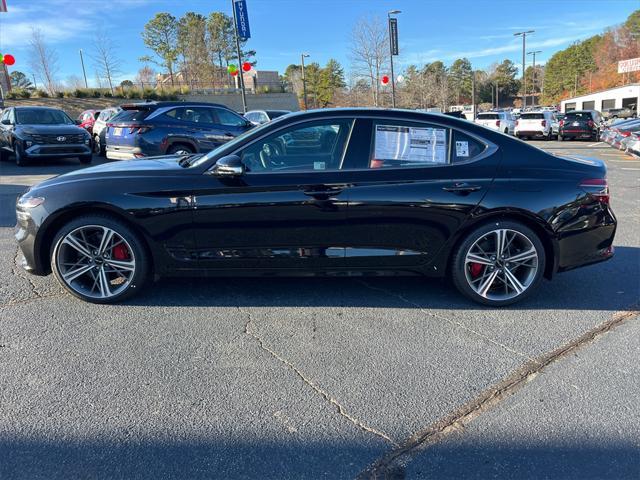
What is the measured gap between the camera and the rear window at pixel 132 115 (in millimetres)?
10875

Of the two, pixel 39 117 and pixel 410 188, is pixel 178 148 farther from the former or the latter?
pixel 410 188

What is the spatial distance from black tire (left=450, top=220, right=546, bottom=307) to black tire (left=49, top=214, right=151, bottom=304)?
99.8 inches

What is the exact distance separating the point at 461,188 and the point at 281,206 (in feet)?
4.67

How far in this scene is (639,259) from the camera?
507cm

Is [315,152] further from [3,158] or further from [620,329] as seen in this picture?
[3,158]

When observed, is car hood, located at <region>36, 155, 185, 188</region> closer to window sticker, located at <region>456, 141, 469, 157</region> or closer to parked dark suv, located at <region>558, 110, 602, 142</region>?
window sticker, located at <region>456, 141, 469, 157</region>

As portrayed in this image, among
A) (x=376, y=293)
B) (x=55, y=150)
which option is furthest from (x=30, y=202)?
(x=55, y=150)

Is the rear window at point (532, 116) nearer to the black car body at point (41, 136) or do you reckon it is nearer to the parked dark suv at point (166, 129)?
the parked dark suv at point (166, 129)

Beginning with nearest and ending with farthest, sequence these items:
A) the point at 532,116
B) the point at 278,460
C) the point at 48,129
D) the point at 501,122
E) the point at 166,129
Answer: the point at 278,460 < the point at 166,129 < the point at 48,129 < the point at 532,116 < the point at 501,122

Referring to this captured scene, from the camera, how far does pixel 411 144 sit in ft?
12.7

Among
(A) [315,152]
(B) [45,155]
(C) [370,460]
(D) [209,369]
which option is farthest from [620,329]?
(B) [45,155]

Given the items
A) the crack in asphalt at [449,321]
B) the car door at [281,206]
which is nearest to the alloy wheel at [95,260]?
the car door at [281,206]

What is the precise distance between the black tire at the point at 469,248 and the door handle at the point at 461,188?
1.05 feet

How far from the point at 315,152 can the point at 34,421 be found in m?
2.63
